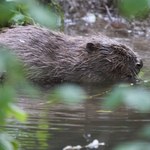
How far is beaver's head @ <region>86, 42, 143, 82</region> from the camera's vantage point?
6.12 metres

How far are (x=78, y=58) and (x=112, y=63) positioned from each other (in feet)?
1.31

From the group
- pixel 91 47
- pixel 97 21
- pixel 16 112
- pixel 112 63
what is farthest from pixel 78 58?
pixel 97 21

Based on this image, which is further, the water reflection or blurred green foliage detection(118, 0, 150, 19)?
the water reflection

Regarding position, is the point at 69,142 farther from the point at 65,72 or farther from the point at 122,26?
the point at 122,26

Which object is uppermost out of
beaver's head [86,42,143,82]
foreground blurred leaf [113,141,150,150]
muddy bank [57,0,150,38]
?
muddy bank [57,0,150,38]

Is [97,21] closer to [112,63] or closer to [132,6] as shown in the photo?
[112,63]

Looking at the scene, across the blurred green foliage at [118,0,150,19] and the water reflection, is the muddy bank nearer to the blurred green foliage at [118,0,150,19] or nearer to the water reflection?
the water reflection

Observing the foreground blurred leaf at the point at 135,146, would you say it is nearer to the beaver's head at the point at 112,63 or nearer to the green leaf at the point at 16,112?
the green leaf at the point at 16,112

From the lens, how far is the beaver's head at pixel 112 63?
6.12 m

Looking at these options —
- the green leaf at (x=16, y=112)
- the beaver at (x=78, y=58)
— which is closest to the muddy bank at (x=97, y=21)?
the beaver at (x=78, y=58)

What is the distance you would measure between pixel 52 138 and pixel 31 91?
210 centimetres

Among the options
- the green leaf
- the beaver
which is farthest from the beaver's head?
the green leaf

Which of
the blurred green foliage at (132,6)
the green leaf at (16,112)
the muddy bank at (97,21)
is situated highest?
the muddy bank at (97,21)

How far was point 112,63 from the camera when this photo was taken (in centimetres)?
615
